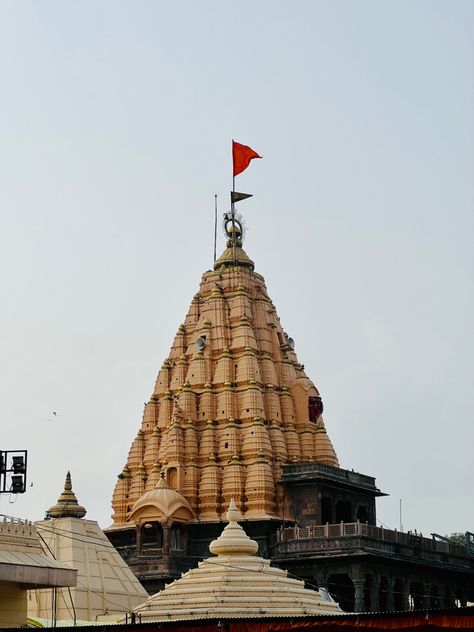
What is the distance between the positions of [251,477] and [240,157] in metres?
19.9

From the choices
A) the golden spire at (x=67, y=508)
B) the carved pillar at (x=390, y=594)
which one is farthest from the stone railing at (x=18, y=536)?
the carved pillar at (x=390, y=594)

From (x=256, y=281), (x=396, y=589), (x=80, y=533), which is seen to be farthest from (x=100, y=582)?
(x=256, y=281)

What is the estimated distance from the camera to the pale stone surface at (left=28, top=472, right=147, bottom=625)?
45.9 metres

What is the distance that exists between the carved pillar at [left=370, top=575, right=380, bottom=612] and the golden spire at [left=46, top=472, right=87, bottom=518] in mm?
13811

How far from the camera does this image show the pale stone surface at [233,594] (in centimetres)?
3288

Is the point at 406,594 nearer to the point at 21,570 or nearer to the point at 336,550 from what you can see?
the point at 336,550

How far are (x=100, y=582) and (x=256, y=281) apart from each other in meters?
26.3

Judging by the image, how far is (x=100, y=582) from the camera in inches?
1890

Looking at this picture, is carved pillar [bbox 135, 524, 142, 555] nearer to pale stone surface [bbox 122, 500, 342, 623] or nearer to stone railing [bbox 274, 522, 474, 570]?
stone railing [bbox 274, 522, 474, 570]

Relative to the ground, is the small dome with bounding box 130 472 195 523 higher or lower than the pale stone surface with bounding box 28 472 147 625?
higher

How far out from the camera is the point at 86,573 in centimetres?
4788

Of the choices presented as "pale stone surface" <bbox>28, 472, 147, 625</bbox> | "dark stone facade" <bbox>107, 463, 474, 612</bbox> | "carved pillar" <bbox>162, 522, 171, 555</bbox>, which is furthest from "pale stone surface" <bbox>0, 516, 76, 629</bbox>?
"carved pillar" <bbox>162, 522, 171, 555</bbox>

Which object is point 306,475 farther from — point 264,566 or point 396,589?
point 264,566

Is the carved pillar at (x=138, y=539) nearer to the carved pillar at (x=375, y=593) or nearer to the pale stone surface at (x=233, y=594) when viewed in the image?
the carved pillar at (x=375, y=593)
